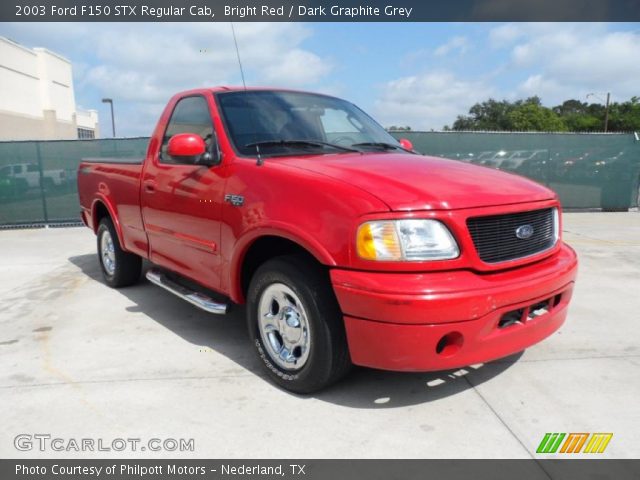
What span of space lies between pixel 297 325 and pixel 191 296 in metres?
1.23

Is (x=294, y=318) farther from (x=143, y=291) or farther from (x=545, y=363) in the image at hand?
(x=143, y=291)

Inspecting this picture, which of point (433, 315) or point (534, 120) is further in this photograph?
point (534, 120)

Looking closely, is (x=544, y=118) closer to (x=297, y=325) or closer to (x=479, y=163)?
(x=479, y=163)

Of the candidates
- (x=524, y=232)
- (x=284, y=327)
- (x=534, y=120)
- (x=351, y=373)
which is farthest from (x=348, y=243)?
(x=534, y=120)

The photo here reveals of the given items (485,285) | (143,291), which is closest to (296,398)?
(485,285)

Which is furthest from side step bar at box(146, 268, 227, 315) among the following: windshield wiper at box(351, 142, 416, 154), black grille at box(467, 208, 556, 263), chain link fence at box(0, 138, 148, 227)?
chain link fence at box(0, 138, 148, 227)

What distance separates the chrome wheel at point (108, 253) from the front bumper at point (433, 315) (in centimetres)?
379

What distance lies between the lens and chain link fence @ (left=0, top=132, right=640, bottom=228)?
444 inches

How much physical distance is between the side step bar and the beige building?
42726mm

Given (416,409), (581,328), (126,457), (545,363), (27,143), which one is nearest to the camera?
(126,457)

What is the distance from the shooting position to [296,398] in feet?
10.2

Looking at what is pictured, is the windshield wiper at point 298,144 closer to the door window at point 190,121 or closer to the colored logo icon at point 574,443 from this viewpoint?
the door window at point 190,121

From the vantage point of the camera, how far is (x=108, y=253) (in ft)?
19.2

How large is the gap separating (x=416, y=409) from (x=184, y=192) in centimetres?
228
